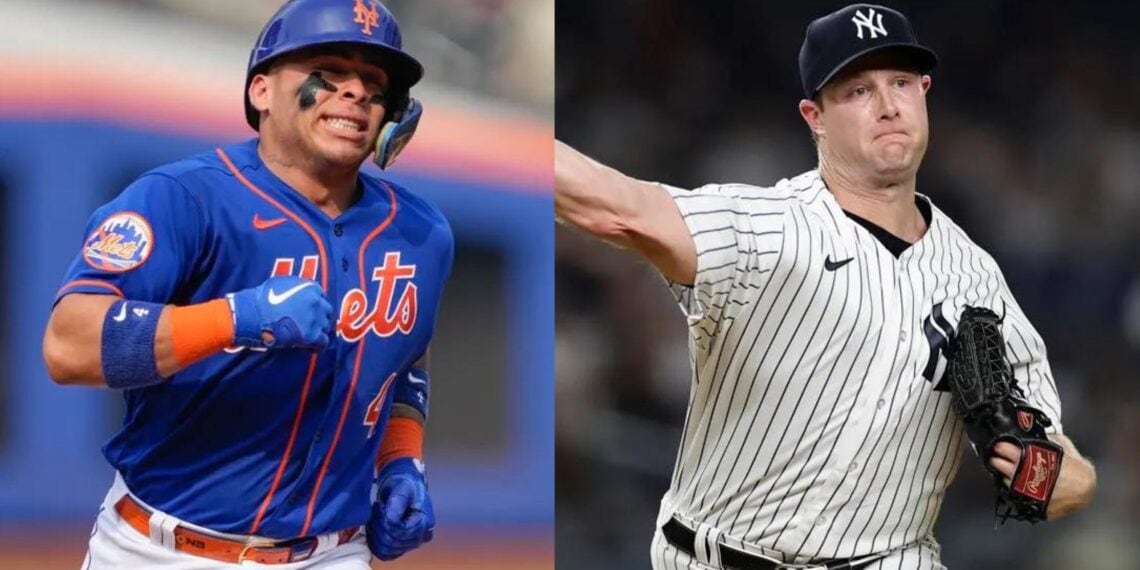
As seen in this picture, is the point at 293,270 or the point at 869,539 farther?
the point at 869,539

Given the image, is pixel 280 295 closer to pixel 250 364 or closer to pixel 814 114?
pixel 250 364

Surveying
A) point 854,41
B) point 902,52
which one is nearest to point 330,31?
point 854,41

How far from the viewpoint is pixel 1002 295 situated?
2814 mm

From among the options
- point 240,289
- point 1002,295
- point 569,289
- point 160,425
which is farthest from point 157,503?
point 569,289

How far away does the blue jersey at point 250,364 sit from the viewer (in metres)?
1.99

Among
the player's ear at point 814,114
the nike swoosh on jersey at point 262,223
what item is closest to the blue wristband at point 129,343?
the nike swoosh on jersey at point 262,223

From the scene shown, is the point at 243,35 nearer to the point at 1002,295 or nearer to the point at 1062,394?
the point at 1002,295

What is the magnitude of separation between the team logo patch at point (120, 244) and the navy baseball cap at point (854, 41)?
1.42m

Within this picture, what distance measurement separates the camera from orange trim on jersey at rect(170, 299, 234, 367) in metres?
1.88

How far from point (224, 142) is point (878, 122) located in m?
1.30

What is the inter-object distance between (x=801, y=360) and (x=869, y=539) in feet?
1.15

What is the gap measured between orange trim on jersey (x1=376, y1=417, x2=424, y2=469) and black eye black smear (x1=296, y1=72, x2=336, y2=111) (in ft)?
1.81

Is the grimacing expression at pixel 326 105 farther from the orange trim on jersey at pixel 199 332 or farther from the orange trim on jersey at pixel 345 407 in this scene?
the orange trim on jersey at pixel 199 332

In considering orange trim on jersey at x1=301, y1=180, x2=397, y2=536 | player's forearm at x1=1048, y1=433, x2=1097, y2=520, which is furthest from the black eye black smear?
player's forearm at x1=1048, y1=433, x2=1097, y2=520
